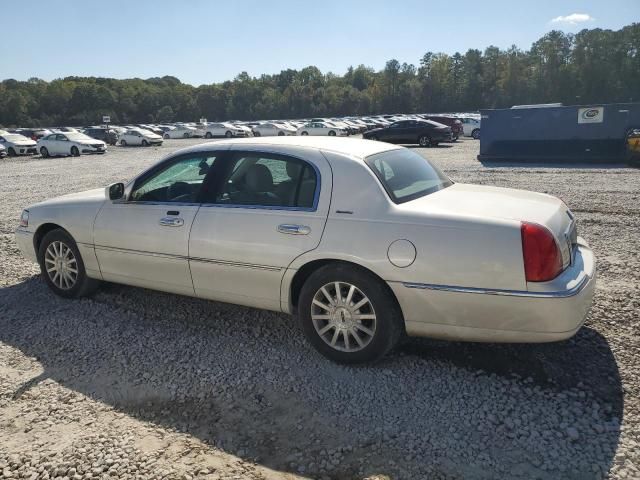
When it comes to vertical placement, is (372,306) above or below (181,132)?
below

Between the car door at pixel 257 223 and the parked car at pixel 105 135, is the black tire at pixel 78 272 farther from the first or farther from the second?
the parked car at pixel 105 135

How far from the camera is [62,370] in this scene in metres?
3.86

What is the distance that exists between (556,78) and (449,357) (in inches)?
4736

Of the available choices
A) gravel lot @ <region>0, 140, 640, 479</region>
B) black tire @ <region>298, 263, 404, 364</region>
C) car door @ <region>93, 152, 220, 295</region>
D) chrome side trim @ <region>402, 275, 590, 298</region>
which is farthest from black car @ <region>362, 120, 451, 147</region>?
chrome side trim @ <region>402, 275, 590, 298</region>

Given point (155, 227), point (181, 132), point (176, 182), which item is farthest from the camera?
point (181, 132)

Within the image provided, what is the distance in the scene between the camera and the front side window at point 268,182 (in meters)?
3.88

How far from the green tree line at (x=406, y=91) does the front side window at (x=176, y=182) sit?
109384 millimetres

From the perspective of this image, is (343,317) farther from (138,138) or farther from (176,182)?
(138,138)

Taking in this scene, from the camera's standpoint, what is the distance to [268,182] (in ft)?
13.5

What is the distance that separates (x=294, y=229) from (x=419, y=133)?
24.9m

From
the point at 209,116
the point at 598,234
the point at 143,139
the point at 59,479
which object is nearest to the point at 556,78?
the point at 209,116

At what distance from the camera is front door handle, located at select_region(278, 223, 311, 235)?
12.2 ft

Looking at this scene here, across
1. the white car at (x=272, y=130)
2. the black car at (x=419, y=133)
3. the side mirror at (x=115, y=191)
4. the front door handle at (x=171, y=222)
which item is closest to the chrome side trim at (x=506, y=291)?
the front door handle at (x=171, y=222)

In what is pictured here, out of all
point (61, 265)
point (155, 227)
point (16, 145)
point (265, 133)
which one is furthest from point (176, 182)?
point (265, 133)
